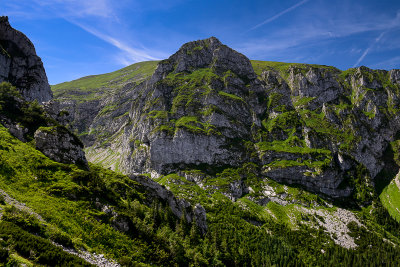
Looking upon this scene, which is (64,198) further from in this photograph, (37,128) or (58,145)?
(37,128)

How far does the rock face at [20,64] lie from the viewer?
144 meters

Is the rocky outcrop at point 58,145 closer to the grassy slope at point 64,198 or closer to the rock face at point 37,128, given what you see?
the rock face at point 37,128

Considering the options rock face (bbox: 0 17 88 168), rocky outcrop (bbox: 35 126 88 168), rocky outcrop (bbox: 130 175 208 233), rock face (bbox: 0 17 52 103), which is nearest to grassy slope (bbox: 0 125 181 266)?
rocky outcrop (bbox: 35 126 88 168)

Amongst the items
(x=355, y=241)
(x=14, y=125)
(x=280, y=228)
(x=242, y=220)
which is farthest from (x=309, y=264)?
(x=14, y=125)

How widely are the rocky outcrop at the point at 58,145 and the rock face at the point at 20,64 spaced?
108 m

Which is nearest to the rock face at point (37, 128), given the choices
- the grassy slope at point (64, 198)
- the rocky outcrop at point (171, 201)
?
the grassy slope at point (64, 198)

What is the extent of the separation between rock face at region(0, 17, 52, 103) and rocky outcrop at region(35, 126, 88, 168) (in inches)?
4237

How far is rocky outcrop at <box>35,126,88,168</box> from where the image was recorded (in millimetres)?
66000

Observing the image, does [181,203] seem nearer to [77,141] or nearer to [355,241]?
[77,141]

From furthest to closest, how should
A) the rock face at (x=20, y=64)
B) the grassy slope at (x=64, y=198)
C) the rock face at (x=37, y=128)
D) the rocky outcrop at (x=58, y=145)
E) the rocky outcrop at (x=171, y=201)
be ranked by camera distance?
the rock face at (x=20, y=64)
the rocky outcrop at (x=171, y=201)
the rock face at (x=37, y=128)
the rocky outcrop at (x=58, y=145)
the grassy slope at (x=64, y=198)

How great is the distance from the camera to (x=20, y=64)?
153375 millimetres

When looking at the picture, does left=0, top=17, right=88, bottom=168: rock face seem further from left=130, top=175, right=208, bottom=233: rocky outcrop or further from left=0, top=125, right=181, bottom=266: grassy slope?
left=130, top=175, right=208, bottom=233: rocky outcrop

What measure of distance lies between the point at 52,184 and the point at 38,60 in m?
169

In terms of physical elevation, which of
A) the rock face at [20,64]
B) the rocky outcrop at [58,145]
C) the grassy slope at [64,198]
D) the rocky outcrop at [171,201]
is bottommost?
the rocky outcrop at [171,201]
